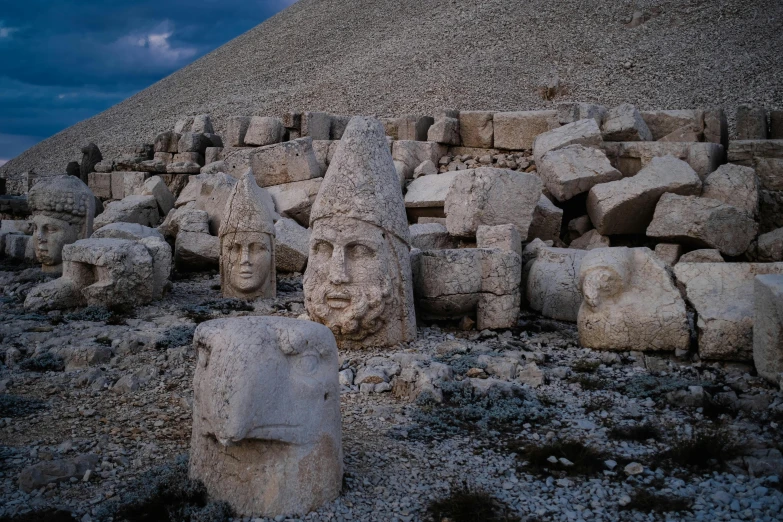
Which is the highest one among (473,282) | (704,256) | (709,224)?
(709,224)

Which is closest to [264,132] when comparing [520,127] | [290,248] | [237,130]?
[237,130]

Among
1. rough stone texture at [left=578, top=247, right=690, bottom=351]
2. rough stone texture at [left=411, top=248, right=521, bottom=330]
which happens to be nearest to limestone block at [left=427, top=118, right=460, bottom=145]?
rough stone texture at [left=411, top=248, right=521, bottom=330]

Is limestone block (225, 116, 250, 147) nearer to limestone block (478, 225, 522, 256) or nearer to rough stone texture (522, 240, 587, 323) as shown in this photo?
limestone block (478, 225, 522, 256)

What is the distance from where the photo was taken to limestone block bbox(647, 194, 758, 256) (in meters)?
8.84

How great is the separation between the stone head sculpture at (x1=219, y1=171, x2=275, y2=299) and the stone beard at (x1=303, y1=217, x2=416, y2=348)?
2.24 m

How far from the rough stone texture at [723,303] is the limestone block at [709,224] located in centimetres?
246

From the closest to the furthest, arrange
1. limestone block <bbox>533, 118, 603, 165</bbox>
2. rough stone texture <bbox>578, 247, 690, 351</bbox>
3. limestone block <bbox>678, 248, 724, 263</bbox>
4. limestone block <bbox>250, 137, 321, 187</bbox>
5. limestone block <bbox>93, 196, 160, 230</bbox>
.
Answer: rough stone texture <bbox>578, 247, 690, 351</bbox> → limestone block <bbox>678, 248, 724, 263</bbox> → limestone block <bbox>533, 118, 603, 165</bbox> → limestone block <bbox>93, 196, 160, 230</bbox> → limestone block <bbox>250, 137, 321, 187</bbox>

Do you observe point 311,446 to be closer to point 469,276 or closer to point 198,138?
point 469,276

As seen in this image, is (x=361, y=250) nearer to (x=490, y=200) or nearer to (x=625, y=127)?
(x=490, y=200)

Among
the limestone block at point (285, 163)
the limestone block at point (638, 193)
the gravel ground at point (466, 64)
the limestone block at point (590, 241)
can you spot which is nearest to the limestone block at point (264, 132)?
the limestone block at point (285, 163)

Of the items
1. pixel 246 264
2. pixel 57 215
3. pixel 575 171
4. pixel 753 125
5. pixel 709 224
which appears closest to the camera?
pixel 246 264

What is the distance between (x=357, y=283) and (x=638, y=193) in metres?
4.94

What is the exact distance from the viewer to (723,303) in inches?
241

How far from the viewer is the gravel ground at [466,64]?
20.3 metres
